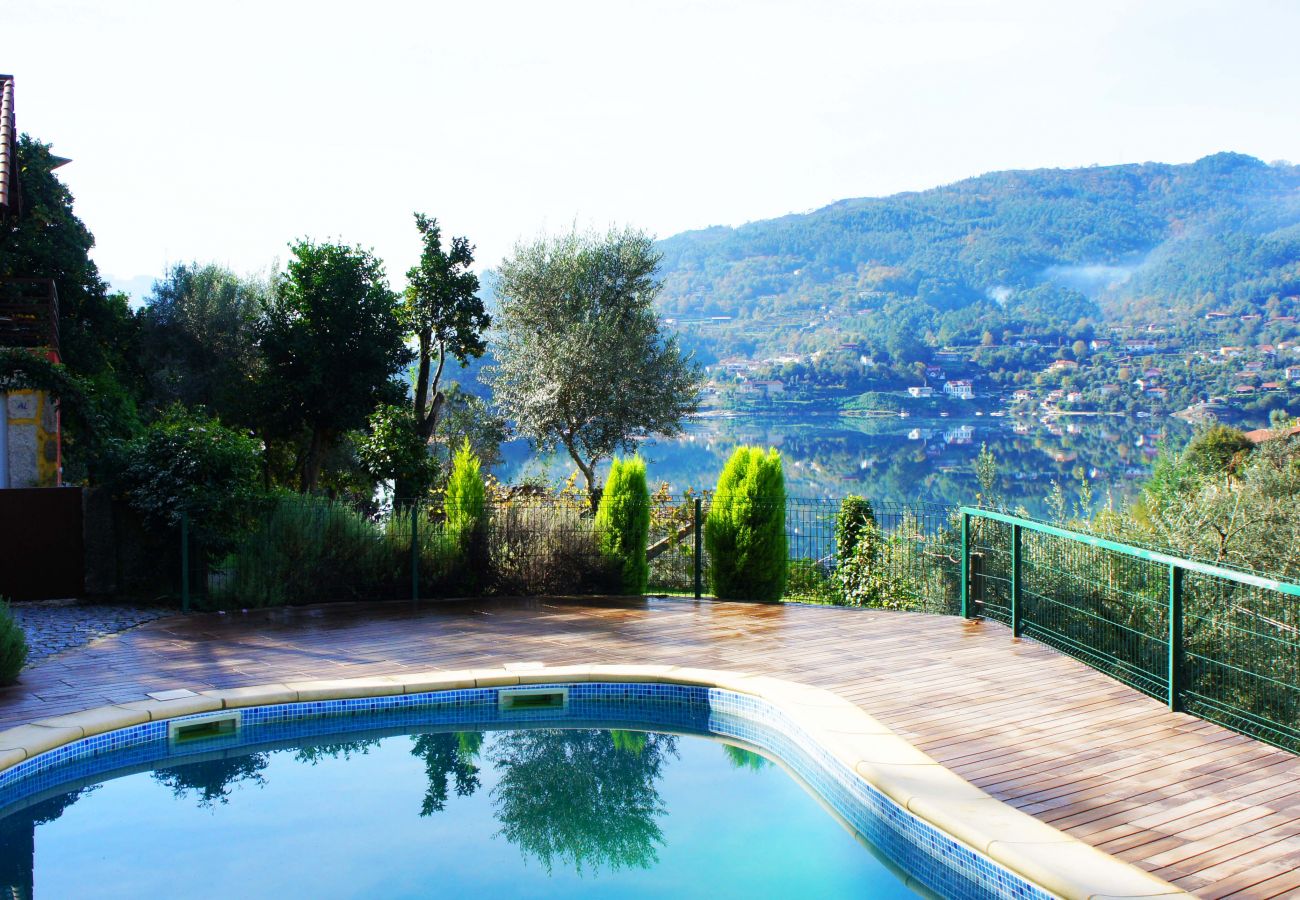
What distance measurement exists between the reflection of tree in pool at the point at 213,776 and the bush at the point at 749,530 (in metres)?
5.80

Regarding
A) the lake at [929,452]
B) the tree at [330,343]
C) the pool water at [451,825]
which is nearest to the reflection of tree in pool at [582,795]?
the pool water at [451,825]

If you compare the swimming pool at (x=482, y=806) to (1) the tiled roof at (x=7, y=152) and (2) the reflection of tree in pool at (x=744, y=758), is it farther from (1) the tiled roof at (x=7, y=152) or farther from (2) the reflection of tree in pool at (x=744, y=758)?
(1) the tiled roof at (x=7, y=152)

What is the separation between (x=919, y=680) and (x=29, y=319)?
49.7 feet

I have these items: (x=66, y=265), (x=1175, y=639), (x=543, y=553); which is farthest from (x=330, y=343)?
(x=1175, y=639)

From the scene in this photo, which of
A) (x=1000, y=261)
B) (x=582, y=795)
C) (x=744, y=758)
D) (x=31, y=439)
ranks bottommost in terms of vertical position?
(x=582, y=795)

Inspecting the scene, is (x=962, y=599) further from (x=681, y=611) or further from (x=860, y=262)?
(x=860, y=262)

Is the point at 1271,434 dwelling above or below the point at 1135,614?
above

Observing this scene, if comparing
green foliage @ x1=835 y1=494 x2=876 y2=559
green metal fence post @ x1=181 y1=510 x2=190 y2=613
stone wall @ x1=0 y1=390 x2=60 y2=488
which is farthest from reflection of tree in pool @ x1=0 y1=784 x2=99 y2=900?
stone wall @ x1=0 y1=390 x2=60 y2=488

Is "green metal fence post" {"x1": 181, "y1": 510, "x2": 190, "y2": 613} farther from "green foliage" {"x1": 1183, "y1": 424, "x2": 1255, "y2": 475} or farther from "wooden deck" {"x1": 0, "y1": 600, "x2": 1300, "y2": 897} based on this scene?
"green foliage" {"x1": 1183, "y1": 424, "x2": 1255, "y2": 475}

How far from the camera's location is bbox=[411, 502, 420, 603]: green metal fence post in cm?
1080

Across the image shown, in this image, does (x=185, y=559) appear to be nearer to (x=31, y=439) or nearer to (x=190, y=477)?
(x=190, y=477)

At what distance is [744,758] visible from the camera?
261 inches

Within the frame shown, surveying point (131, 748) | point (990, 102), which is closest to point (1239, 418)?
point (990, 102)

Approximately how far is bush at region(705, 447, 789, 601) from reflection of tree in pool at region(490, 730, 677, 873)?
172 inches
